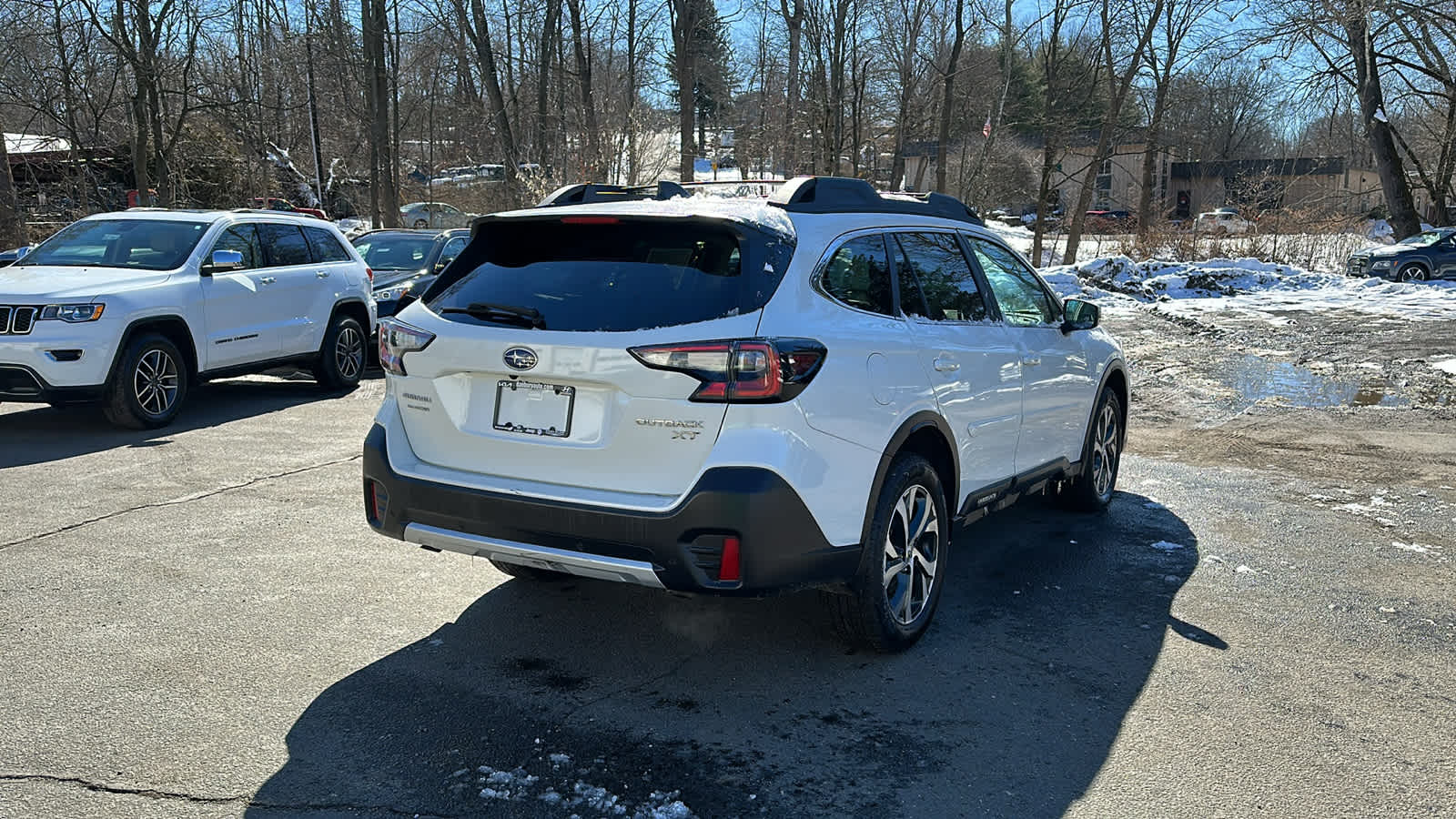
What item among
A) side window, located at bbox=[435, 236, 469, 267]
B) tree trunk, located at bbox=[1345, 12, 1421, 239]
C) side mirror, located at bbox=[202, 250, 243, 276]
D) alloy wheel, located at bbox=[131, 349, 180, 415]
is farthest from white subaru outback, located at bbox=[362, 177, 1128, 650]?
tree trunk, located at bbox=[1345, 12, 1421, 239]

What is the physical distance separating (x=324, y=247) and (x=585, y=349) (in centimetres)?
873

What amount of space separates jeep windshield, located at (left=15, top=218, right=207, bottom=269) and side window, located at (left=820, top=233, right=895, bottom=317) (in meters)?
7.26

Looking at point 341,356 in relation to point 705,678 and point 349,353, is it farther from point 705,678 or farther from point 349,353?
point 705,678

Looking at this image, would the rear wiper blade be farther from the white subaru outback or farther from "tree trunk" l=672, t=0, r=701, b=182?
"tree trunk" l=672, t=0, r=701, b=182

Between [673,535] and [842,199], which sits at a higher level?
[842,199]

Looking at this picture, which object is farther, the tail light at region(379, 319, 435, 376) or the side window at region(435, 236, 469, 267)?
the side window at region(435, 236, 469, 267)

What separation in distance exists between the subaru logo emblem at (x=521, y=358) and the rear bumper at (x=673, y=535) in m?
0.46

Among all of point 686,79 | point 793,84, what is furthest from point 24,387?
point 793,84

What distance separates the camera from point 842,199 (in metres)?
4.67

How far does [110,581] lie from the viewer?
5121mm

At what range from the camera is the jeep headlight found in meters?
8.45

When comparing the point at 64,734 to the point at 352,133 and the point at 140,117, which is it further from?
the point at 352,133

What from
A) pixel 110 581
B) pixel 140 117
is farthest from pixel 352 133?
pixel 110 581

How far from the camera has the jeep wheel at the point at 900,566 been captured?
420cm
